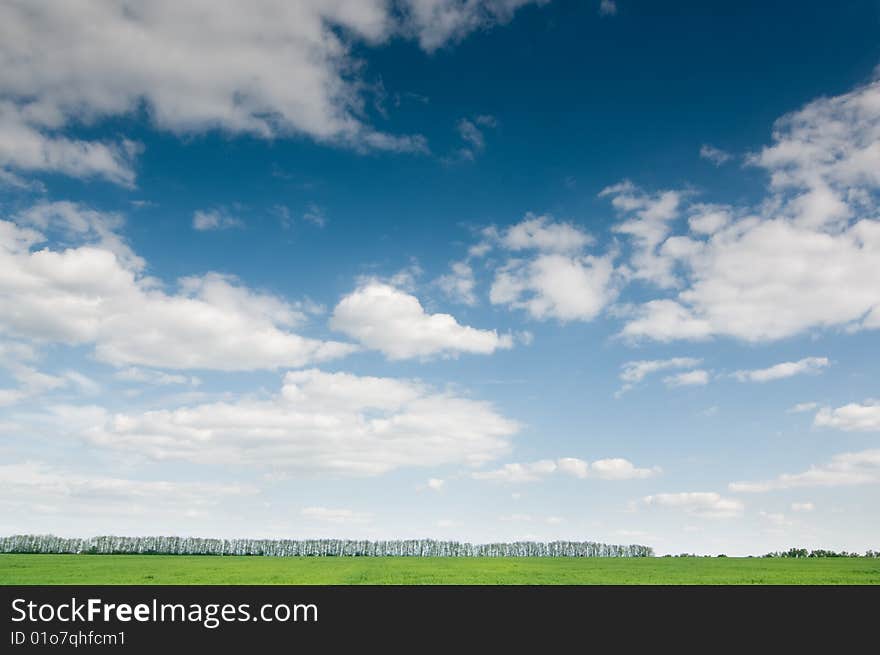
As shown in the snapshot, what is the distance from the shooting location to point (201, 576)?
6169 cm
